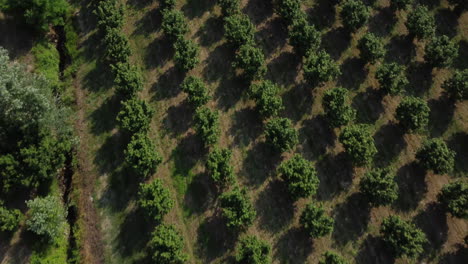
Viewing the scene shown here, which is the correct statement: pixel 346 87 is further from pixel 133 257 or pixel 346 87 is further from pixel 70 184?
pixel 70 184

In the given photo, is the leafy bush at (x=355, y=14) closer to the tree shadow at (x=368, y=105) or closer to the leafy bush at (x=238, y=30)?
the tree shadow at (x=368, y=105)

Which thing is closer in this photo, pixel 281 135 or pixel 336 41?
pixel 281 135

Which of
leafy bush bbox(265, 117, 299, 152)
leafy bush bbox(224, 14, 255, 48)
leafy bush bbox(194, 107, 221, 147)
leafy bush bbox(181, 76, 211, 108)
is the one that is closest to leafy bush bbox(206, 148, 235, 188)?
leafy bush bbox(194, 107, 221, 147)

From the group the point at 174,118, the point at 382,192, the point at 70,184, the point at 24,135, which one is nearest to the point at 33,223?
the point at 70,184

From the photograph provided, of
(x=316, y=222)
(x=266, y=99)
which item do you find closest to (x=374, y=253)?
(x=316, y=222)

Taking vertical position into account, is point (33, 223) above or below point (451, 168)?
above

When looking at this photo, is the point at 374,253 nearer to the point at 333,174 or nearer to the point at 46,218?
the point at 333,174
